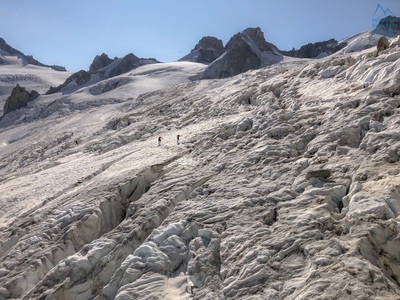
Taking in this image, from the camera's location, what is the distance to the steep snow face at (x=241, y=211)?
28.7 ft

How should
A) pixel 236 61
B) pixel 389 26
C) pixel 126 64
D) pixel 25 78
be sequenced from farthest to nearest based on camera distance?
pixel 25 78 → pixel 126 64 → pixel 389 26 → pixel 236 61

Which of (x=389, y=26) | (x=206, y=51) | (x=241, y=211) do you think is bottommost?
(x=241, y=211)

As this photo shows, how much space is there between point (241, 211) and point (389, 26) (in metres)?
86.3

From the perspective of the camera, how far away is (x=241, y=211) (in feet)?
38.2

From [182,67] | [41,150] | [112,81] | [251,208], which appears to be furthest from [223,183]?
[182,67]

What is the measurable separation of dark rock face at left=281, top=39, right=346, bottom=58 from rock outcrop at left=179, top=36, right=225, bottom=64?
23546 millimetres

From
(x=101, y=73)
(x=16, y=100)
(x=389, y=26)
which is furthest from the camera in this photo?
(x=101, y=73)

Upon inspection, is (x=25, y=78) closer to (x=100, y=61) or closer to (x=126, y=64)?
Result: (x=100, y=61)

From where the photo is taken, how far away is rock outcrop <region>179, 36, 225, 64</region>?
118 meters

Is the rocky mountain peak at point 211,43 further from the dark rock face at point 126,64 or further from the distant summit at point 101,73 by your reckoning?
the dark rock face at point 126,64

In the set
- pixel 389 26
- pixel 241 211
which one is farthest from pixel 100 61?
pixel 241 211

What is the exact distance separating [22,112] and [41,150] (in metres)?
49.9

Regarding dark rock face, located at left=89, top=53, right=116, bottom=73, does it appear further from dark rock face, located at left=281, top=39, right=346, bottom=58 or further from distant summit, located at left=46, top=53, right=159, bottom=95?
dark rock face, located at left=281, top=39, right=346, bottom=58

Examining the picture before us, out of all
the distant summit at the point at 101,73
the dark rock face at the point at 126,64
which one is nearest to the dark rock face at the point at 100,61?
the distant summit at the point at 101,73
